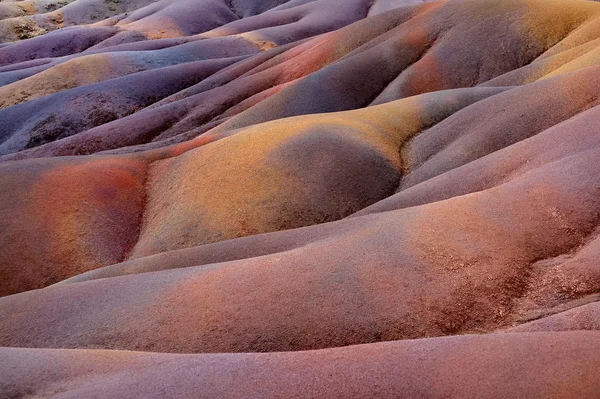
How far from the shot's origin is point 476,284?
15.3ft

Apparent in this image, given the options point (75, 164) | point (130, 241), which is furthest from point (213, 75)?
point (130, 241)

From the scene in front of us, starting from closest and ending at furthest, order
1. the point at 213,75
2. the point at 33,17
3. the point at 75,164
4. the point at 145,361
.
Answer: the point at 145,361 → the point at 75,164 → the point at 213,75 → the point at 33,17

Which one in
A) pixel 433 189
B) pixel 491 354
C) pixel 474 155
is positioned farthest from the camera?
pixel 474 155

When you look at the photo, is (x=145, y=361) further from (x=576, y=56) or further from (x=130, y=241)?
(x=576, y=56)

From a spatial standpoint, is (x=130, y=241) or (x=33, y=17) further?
(x=33, y=17)

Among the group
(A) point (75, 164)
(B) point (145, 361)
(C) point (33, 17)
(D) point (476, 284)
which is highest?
(B) point (145, 361)

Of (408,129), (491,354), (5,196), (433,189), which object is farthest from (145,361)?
(408,129)

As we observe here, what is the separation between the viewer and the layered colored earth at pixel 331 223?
3268 millimetres

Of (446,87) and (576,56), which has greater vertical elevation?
(576,56)

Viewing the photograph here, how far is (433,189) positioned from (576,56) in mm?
7619

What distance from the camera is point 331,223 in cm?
650

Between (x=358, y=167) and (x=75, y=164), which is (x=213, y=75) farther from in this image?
(x=358, y=167)

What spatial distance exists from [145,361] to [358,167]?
22.2 ft

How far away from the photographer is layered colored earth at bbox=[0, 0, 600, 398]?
3.27 m
